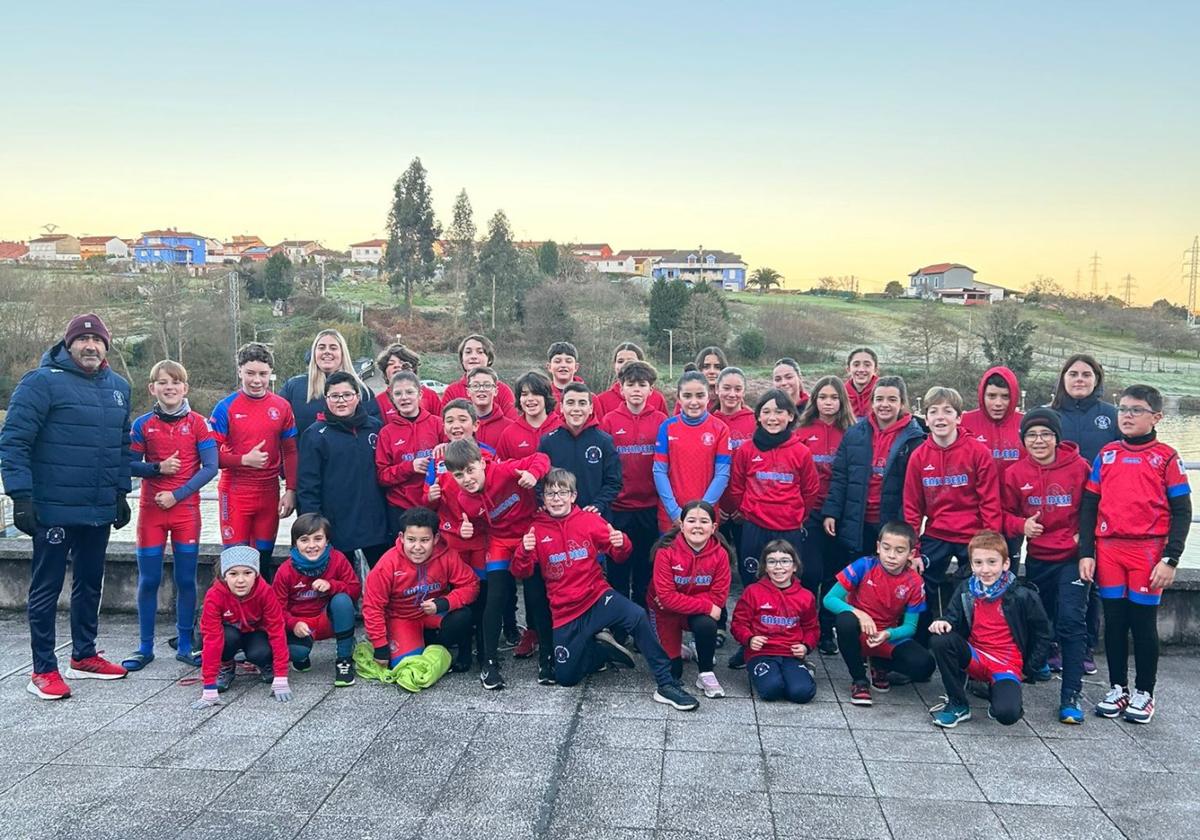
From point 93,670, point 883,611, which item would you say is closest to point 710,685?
point 883,611

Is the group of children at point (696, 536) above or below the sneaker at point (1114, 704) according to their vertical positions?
above

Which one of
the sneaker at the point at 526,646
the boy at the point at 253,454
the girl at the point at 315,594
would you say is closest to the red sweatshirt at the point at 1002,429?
the sneaker at the point at 526,646

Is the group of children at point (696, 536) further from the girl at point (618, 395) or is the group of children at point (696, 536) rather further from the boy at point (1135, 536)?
the girl at point (618, 395)

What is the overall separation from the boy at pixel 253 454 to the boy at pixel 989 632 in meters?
3.78

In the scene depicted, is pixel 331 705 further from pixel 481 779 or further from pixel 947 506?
pixel 947 506

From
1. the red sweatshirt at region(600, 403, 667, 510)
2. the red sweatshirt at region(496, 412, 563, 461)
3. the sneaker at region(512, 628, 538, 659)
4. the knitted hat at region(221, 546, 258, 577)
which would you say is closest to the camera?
the knitted hat at region(221, 546, 258, 577)

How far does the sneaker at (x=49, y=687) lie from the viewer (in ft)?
14.8

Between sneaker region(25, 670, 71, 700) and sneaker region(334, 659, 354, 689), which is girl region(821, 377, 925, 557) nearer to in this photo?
sneaker region(334, 659, 354, 689)

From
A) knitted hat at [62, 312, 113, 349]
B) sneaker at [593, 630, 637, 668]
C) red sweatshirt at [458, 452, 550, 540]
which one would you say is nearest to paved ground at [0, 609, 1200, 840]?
sneaker at [593, 630, 637, 668]

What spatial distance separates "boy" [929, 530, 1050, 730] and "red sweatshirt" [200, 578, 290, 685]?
10.8 ft

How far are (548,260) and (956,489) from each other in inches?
2381

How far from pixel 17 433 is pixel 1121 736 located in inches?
216

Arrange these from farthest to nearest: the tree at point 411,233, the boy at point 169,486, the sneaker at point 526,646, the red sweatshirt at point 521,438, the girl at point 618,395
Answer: the tree at point 411,233
the girl at point 618,395
the red sweatshirt at point 521,438
the sneaker at point 526,646
the boy at point 169,486

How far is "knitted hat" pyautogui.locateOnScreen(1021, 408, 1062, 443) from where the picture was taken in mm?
4660
